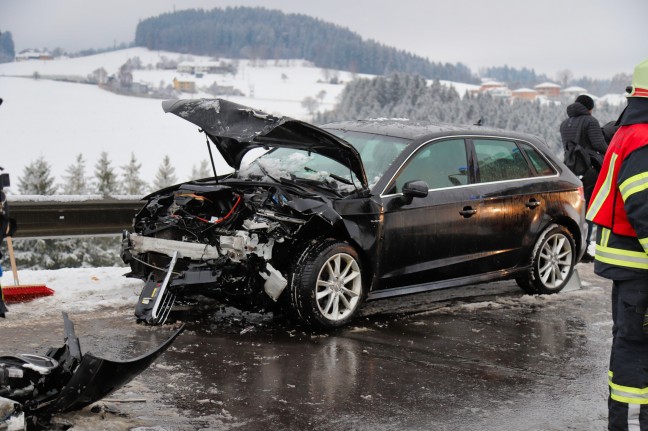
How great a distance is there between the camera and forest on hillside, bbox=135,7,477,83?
89.9 metres

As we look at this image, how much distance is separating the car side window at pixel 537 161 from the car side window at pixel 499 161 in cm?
10

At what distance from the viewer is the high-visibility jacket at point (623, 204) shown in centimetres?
350

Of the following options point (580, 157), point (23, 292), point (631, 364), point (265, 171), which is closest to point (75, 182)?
point (580, 157)

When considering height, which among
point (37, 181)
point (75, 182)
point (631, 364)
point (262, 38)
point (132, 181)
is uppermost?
point (262, 38)

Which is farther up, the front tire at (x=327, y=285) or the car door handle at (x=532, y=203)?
the car door handle at (x=532, y=203)

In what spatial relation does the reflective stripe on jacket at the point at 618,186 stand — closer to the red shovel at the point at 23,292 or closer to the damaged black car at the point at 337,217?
the damaged black car at the point at 337,217

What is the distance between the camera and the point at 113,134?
227 ft

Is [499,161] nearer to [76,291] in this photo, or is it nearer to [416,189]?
[416,189]

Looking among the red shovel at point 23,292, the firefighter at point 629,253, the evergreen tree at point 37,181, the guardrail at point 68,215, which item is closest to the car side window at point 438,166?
the firefighter at point 629,253

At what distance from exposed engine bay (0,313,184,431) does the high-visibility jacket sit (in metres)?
2.53

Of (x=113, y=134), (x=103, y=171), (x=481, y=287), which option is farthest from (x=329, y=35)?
(x=481, y=287)

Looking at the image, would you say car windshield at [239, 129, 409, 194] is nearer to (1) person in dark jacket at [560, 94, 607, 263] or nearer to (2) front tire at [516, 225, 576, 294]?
(2) front tire at [516, 225, 576, 294]

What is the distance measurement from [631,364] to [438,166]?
12.6ft

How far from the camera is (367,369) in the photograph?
18.0ft
